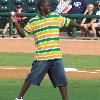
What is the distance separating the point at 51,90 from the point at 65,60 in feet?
16.4

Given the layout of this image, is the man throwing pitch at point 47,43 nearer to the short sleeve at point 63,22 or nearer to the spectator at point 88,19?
the short sleeve at point 63,22

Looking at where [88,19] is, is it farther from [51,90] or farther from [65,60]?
[51,90]

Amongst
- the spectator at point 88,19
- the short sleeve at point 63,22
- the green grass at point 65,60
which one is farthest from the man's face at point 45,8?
the spectator at point 88,19

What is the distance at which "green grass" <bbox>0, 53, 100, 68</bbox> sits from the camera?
14.2 metres

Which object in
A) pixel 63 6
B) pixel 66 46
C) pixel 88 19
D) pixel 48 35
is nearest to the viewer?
pixel 48 35

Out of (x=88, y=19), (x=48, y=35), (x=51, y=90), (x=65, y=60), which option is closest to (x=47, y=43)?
(x=48, y=35)

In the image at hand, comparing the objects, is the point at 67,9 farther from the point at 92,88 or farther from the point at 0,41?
the point at 92,88

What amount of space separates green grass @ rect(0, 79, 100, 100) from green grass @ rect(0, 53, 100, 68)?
2727 millimetres

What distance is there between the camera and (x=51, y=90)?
10.3 metres

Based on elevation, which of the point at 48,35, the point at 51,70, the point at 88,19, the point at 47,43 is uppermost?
the point at 48,35

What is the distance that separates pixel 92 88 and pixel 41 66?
245 centimetres

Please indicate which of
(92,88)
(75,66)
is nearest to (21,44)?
(75,66)

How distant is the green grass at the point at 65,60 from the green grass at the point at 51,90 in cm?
273

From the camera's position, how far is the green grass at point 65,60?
46.7ft
